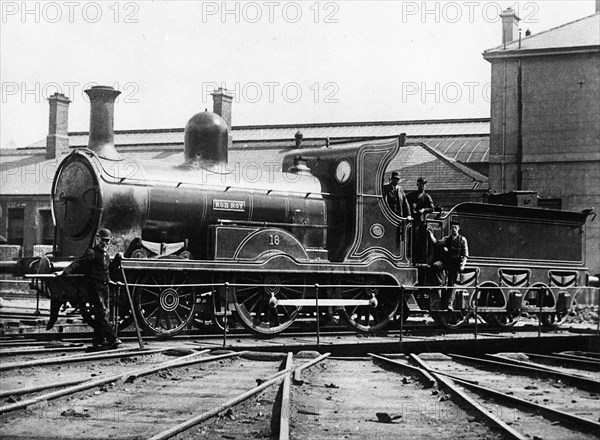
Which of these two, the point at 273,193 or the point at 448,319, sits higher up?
the point at 273,193

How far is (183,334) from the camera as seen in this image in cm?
1166

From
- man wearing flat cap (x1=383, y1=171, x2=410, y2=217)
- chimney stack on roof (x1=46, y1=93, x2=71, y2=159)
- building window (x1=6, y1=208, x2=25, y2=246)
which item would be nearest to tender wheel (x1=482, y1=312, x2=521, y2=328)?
man wearing flat cap (x1=383, y1=171, x2=410, y2=217)

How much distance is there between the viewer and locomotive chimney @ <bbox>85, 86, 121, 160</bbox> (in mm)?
11773

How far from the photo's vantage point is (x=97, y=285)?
9.84 metres

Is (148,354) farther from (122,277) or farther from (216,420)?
(216,420)

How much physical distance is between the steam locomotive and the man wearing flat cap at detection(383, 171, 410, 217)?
22 centimetres

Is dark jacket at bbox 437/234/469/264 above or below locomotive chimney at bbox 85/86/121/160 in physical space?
below

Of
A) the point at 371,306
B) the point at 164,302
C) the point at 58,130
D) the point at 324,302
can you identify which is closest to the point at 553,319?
the point at 371,306

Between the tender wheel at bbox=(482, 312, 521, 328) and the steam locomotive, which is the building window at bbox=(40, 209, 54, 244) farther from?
the tender wheel at bbox=(482, 312, 521, 328)

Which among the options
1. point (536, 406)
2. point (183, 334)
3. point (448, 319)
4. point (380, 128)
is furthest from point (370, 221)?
point (380, 128)

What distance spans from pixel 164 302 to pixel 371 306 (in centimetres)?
348

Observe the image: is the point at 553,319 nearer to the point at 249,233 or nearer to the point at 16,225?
the point at 249,233

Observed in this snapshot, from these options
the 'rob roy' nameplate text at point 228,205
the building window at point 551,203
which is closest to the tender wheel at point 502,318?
the 'rob roy' nameplate text at point 228,205

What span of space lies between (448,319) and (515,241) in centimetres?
239
